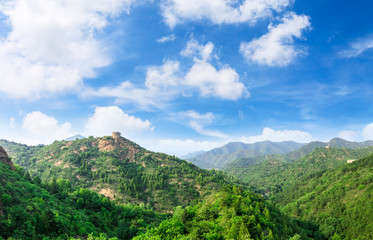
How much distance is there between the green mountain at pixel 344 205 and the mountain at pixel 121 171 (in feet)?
207

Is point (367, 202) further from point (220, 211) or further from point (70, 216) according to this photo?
point (70, 216)

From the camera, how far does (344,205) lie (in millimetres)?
107250

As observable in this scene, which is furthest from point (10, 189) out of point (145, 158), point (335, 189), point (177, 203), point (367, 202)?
point (335, 189)

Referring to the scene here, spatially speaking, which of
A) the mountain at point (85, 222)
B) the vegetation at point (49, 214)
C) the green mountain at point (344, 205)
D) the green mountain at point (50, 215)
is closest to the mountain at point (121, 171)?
the green mountain at point (50, 215)

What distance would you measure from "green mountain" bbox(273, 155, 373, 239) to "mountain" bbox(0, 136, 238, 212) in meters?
63.1

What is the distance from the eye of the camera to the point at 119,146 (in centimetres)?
16712

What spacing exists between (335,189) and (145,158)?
146051mm

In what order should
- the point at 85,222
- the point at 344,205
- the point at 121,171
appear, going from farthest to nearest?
the point at 121,171 < the point at 344,205 < the point at 85,222

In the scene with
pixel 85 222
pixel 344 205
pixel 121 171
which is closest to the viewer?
pixel 85 222

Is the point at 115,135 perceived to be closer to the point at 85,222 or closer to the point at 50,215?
the point at 85,222

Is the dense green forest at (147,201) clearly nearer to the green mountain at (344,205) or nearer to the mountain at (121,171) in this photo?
the green mountain at (344,205)

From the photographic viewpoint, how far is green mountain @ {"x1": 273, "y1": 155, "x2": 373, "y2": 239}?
89.4m

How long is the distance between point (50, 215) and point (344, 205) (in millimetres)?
144555

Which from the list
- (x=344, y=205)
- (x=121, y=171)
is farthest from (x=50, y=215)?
(x=344, y=205)
